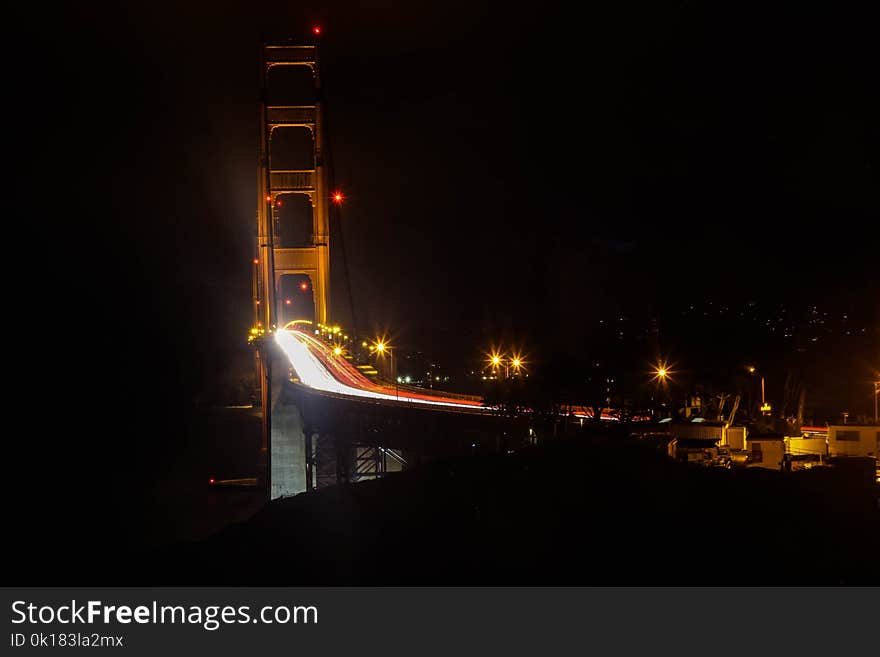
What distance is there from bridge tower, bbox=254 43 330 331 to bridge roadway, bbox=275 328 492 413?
11.0 ft

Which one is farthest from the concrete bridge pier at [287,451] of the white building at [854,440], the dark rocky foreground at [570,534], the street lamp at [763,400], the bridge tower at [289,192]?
the dark rocky foreground at [570,534]

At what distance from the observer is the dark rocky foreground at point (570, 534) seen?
30.2 feet

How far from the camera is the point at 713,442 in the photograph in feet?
82.9

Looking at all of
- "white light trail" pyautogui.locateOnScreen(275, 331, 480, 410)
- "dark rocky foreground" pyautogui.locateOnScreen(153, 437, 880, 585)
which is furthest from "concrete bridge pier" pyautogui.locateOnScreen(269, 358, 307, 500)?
"dark rocky foreground" pyautogui.locateOnScreen(153, 437, 880, 585)

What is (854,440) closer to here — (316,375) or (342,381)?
(342,381)

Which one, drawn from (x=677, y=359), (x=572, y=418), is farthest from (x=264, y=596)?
(x=677, y=359)

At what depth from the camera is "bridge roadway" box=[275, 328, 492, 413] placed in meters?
37.3

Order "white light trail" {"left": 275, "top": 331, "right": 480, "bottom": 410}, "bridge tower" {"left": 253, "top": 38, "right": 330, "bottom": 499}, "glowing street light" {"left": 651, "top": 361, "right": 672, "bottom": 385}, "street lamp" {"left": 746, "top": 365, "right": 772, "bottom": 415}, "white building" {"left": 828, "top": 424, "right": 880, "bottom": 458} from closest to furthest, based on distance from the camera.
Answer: "white building" {"left": 828, "top": 424, "right": 880, "bottom": 458}
"glowing street light" {"left": 651, "top": 361, "right": 672, "bottom": 385}
"street lamp" {"left": 746, "top": 365, "right": 772, "bottom": 415}
"white light trail" {"left": 275, "top": 331, "right": 480, "bottom": 410}
"bridge tower" {"left": 253, "top": 38, "right": 330, "bottom": 499}

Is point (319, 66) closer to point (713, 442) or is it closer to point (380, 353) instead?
point (380, 353)

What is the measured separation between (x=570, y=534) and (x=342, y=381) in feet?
127

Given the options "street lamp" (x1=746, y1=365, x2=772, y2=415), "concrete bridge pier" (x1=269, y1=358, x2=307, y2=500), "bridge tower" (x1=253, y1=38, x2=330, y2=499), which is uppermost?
"bridge tower" (x1=253, y1=38, x2=330, y2=499)

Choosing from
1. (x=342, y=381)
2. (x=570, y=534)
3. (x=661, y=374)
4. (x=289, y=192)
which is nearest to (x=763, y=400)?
(x=661, y=374)

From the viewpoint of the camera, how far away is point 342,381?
4844 centimetres

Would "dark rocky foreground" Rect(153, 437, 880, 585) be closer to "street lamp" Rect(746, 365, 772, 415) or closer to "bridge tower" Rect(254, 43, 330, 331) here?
"street lamp" Rect(746, 365, 772, 415)
